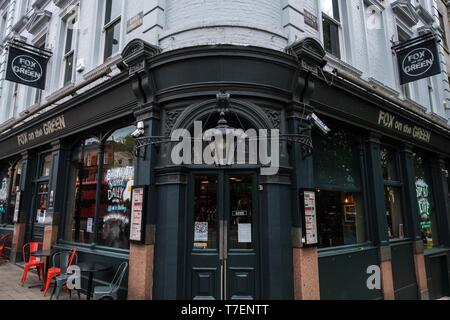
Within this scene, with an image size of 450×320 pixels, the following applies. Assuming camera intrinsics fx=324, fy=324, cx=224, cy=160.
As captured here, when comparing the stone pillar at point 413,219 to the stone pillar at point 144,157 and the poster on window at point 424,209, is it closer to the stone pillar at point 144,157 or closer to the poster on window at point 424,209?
the poster on window at point 424,209

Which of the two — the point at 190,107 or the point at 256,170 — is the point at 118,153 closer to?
the point at 190,107

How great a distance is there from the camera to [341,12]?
8773mm

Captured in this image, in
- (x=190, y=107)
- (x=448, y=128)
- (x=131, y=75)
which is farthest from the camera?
(x=448, y=128)

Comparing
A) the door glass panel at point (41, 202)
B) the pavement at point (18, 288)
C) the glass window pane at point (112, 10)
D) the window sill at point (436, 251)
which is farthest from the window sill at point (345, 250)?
the door glass panel at point (41, 202)

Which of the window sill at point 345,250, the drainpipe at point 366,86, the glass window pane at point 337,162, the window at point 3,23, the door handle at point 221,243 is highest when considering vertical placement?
the window at point 3,23

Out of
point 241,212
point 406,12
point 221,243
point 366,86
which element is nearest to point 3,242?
point 221,243

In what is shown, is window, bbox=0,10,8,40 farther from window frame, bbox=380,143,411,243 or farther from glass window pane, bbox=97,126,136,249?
window frame, bbox=380,143,411,243

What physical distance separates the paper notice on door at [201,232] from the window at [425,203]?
7.15m

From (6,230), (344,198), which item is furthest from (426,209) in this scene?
(6,230)

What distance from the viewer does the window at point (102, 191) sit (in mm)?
7180

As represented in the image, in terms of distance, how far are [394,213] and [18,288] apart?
977cm

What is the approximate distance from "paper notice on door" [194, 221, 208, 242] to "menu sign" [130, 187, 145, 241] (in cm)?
93

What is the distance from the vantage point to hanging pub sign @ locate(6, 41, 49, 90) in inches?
368
